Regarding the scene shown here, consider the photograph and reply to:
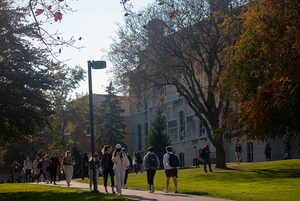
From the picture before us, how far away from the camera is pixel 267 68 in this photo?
52.4 feet

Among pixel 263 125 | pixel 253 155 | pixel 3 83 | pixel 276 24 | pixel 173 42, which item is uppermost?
pixel 173 42

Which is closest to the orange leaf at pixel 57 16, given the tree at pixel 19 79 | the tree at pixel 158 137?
the tree at pixel 19 79

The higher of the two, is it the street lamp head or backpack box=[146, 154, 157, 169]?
the street lamp head

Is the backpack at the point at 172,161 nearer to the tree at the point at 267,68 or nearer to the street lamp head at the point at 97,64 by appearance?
the street lamp head at the point at 97,64

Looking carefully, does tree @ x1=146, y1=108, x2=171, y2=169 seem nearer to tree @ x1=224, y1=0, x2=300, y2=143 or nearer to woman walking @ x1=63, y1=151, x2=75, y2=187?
woman walking @ x1=63, y1=151, x2=75, y2=187

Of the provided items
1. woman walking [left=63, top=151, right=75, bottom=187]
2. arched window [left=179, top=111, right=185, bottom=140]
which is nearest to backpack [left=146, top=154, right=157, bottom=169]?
woman walking [left=63, top=151, right=75, bottom=187]

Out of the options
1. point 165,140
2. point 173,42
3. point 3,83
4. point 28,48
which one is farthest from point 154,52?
point 165,140

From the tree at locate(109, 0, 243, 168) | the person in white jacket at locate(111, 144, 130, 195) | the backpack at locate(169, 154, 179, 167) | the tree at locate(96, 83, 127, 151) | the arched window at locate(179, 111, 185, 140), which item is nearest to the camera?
the person in white jacket at locate(111, 144, 130, 195)

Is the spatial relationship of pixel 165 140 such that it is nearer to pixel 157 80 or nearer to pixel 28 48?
pixel 157 80

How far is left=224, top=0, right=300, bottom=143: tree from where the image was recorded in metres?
14.8

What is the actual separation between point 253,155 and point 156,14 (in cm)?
2064

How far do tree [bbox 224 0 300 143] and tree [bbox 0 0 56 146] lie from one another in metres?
9.76

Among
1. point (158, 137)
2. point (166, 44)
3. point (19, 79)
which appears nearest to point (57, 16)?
point (19, 79)

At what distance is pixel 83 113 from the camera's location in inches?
2250
